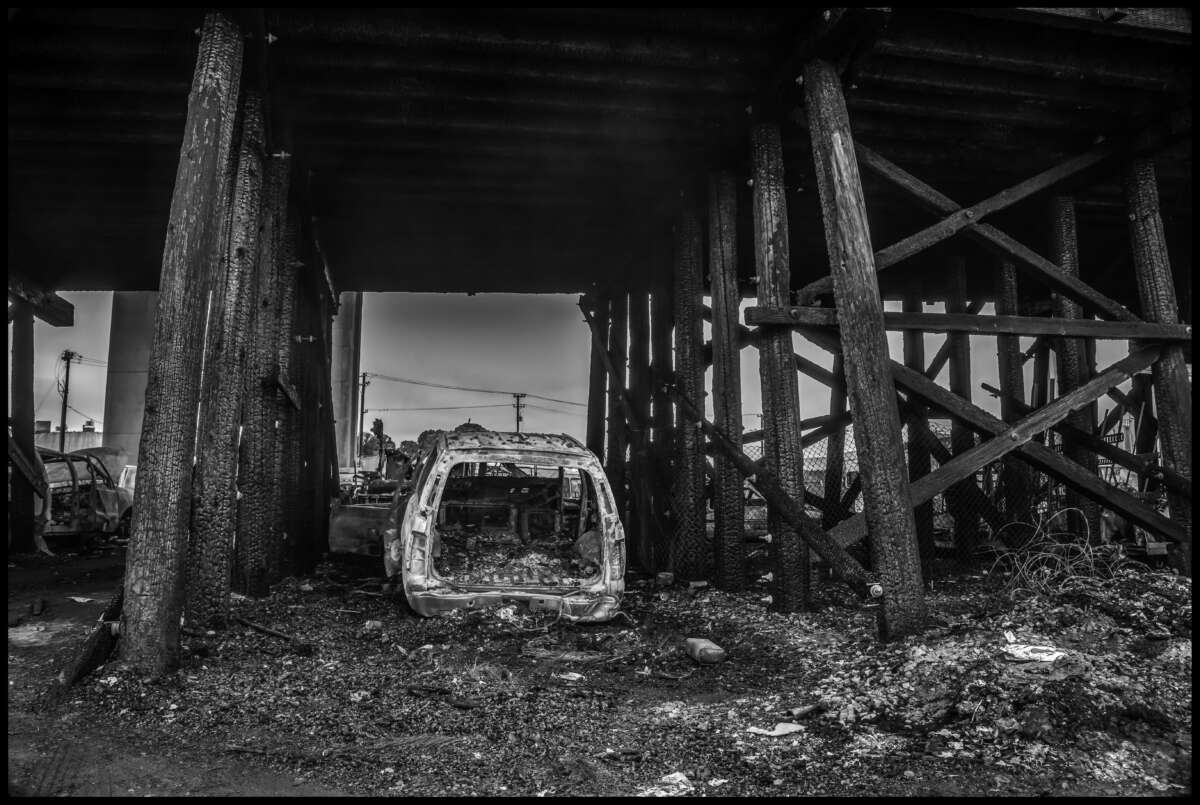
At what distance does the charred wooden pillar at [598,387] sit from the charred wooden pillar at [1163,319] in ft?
23.1

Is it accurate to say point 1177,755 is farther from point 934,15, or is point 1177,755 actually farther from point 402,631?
point 934,15

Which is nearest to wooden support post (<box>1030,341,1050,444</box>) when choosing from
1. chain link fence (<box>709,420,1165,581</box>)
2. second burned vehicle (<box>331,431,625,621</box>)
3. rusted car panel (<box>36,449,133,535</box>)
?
chain link fence (<box>709,420,1165,581</box>)

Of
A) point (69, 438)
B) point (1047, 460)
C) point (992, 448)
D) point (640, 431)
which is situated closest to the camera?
point (992, 448)

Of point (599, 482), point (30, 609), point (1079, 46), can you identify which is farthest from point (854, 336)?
point (30, 609)

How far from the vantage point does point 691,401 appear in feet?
25.8

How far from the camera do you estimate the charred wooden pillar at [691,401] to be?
7750 mm

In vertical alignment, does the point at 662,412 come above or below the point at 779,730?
above

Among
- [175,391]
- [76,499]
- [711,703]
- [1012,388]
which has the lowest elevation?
[711,703]

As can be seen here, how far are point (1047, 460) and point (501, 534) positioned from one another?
5075 mm

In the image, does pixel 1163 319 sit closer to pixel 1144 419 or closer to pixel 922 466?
pixel 922 466

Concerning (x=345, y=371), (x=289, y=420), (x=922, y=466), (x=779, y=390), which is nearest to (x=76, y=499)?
(x=289, y=420)

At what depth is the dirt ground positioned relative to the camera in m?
2.96

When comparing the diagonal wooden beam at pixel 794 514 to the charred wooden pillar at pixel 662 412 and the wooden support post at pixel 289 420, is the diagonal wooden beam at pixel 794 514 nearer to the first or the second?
the charred wooden pillar at pixel 662 412

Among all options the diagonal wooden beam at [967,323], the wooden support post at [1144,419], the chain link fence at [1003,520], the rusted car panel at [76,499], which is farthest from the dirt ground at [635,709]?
the rusted car panel at [76,499]
